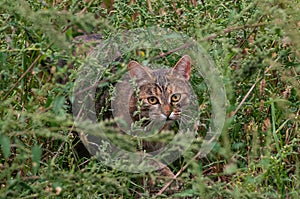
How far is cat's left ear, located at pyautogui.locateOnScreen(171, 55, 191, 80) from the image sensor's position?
323 cm

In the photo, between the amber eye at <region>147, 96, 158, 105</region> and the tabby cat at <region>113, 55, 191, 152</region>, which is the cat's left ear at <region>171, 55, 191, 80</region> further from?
the amber eye at <region>147, 96, 158, 105</region>

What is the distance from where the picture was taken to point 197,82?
3330 mm

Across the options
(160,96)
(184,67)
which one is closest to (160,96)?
(160,96)

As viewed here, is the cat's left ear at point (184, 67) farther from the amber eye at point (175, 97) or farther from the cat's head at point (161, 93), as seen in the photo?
the amber eye at point (175, 97)

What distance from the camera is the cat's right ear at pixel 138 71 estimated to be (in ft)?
10.4

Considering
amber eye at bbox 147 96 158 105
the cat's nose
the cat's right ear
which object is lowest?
the cat's nose

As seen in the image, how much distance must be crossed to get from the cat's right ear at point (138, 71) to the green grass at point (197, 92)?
192 mm

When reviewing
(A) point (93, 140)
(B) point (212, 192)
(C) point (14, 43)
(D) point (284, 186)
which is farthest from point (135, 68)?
(B) point (212, 192)

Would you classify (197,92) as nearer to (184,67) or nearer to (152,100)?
(184,67)

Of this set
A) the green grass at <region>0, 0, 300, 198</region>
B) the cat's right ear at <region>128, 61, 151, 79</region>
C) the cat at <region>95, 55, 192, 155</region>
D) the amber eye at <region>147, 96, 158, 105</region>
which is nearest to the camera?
the green grass at <region>0, 0, 300, 198</region>

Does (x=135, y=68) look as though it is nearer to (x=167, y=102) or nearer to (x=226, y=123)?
(x=167, y=102)

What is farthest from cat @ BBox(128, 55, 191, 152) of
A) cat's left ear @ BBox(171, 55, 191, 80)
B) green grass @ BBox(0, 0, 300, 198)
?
green grass @ BBox(0, 0, 300, 198)

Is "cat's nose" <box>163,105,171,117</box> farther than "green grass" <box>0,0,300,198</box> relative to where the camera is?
Yes

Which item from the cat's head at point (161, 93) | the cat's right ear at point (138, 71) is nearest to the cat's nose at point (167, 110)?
the cat's head at point (161, 93)
